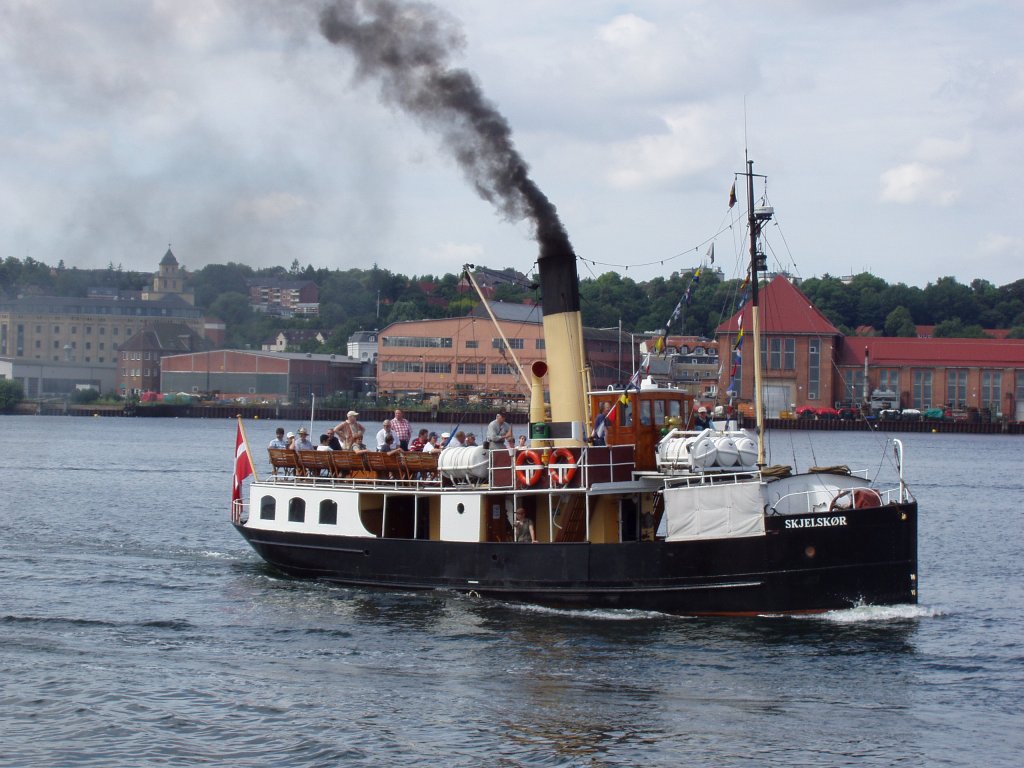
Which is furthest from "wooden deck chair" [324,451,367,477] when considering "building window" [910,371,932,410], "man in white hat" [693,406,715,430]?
"building window" [910,371,932,410]

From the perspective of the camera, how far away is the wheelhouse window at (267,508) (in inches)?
1209

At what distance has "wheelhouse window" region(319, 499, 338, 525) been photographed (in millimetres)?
29375

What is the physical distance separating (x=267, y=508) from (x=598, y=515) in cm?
885

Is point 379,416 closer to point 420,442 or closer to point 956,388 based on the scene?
Answer: point 956,388

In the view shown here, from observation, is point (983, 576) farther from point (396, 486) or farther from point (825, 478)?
point (396, 486)

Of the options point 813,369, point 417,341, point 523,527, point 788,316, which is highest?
point 788,316

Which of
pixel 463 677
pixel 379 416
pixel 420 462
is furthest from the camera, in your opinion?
pixel 379 416

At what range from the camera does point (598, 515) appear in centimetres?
2653

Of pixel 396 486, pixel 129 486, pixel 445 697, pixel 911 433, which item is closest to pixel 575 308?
pixel 396 486

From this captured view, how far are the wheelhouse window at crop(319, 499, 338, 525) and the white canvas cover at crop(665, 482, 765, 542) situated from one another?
8281mm

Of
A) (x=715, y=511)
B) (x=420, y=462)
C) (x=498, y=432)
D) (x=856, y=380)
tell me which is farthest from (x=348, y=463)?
(x=856, y=380)

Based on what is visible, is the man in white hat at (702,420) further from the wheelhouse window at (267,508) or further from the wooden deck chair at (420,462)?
the wheelhouse window at (267,508)

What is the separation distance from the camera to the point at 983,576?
114 ft

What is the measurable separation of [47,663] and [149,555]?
13.7 metres
